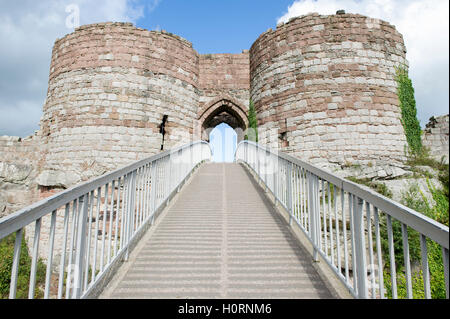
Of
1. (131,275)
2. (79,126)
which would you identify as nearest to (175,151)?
(131,275)

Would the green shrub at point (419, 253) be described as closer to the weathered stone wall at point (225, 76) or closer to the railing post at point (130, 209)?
the railing post at point (130, 209)

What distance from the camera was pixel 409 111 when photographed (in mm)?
9555

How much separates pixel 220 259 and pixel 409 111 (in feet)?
31.4

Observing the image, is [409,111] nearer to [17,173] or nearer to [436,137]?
[436,137]

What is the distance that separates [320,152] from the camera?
368 inches

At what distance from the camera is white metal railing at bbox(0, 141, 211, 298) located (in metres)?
1.72

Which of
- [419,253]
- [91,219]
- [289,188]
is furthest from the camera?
[419,253]

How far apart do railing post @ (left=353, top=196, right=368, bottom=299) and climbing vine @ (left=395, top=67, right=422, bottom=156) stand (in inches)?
342

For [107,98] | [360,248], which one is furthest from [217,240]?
[107,98]

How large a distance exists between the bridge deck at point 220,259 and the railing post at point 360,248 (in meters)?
0.39

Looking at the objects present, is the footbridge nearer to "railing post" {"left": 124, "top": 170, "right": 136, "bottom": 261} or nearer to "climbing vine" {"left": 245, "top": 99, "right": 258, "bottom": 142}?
"railing post" {"left": 124, "top": 170, "right": 136, "bottom": 261}

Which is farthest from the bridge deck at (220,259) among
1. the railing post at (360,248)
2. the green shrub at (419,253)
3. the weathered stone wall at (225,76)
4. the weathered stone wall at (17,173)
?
the weathered stone wall at (17,173)

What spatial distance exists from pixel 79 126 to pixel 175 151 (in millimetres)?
6330

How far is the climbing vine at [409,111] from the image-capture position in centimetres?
935
